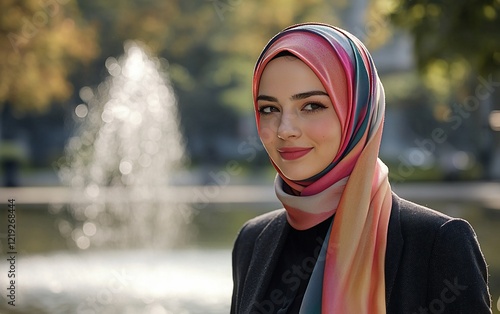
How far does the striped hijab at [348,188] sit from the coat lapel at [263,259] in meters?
0.21

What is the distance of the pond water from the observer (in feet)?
26.7

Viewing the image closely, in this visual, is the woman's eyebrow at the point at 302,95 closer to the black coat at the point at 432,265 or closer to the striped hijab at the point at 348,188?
the striped hijab at the point at 348,188

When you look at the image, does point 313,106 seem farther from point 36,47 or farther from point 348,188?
point 36,47

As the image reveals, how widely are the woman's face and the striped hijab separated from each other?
1.0 inches

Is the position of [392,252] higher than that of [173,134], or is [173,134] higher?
[173,134]

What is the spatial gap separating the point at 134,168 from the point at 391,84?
1522 centimetres

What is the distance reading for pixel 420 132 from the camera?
31.9 metres

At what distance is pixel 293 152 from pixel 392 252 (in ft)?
1.08

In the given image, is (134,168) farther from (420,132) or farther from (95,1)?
(420,132)

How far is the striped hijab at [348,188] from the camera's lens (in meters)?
2.04

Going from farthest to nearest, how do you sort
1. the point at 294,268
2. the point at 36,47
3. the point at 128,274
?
1. the point at 36,47
2. the point at 128,274
3. the point at 294,268

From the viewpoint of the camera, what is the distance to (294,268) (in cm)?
230

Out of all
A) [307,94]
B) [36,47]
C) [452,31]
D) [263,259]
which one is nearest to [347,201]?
[307,94]

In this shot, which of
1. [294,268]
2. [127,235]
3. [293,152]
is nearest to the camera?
[293,152]
